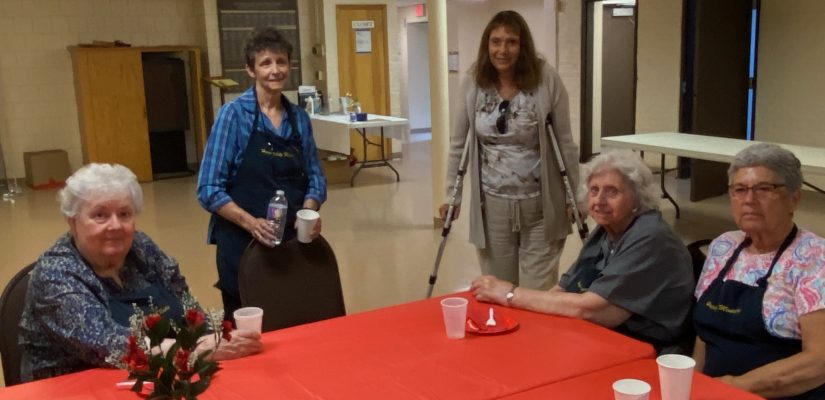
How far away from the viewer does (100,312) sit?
6.46 ft

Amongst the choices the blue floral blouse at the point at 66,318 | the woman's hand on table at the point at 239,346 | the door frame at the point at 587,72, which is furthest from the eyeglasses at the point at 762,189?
the door frame at the point at 587,72

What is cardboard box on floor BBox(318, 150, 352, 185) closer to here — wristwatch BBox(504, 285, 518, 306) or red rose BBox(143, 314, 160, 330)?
wristwatch BBox(504, 285, 518, 306)

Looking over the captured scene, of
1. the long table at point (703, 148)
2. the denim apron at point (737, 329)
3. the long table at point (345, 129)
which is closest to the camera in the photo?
the denim apron at point (737, 329)

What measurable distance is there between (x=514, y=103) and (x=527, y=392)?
1.69 m

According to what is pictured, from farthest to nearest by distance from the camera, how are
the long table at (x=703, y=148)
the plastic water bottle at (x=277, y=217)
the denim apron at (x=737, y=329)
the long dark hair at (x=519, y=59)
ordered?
the long table at (x=703, y=148) < the long dark hair at (x=519, y=59) < the plastic water bottle at (x=277, y=217) < the denim apron at (x=737, y=329)

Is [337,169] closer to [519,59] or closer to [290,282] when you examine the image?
[519,59]

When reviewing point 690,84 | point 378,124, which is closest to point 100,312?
point 378,124

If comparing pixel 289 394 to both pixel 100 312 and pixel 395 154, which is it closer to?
pixel 100 312

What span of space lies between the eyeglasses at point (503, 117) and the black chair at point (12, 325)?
1.81 m

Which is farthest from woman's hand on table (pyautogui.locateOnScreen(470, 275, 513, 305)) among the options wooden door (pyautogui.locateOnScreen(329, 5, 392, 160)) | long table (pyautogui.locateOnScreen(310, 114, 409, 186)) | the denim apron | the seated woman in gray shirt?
wooden door (pyautogui.locateOnScreen(329, 5, 392, 160))

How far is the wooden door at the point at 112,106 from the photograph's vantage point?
9102 millimetres

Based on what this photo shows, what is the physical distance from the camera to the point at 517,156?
3229mm

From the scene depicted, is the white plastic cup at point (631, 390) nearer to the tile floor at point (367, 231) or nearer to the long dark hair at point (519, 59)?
the long dark hair at point (519, 59)

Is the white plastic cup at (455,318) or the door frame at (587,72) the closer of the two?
the white plastic cup at (455,318)
